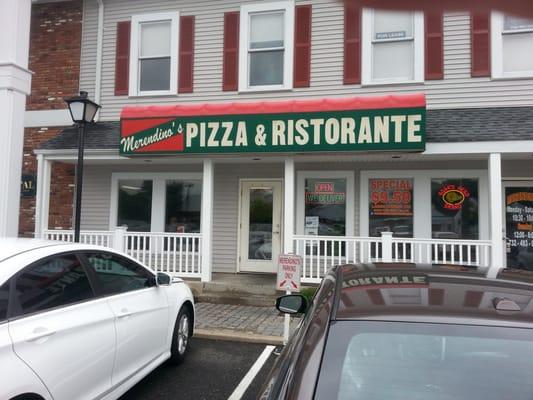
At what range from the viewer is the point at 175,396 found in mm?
3992

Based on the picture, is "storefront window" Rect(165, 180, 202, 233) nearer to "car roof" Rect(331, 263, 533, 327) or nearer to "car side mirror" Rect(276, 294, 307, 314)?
"car side mirror" Rect(276, 294, 307, 314)

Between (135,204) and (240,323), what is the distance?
4.69 metres

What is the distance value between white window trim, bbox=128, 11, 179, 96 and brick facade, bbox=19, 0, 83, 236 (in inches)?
57.3

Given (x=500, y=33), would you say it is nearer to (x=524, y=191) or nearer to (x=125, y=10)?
(x=524, y=191)

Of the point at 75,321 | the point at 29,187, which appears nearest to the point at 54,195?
the point at 29,187

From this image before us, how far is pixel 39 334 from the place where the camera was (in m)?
2.72

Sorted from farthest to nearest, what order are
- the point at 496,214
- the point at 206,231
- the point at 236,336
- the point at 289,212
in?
the point at 206,231, the point at 289,212, the point at 496,214, the point at 236,336

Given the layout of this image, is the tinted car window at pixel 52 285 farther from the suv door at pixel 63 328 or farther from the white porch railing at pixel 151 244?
the white porch railing at pixel 151 244

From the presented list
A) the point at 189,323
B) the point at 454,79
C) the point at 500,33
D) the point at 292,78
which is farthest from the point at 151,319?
the point at 500,33

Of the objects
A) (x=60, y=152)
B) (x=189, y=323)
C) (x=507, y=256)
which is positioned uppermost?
(x=60, y=152)

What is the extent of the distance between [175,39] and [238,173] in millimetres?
3418

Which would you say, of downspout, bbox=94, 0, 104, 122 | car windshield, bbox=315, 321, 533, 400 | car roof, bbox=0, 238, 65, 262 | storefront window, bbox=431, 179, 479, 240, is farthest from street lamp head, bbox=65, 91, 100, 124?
storefront window, bbox=431, 179, 479, 240

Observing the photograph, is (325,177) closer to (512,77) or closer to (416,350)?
(512,77)

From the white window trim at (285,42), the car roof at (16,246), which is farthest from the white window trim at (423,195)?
the car roof at (16,246)
